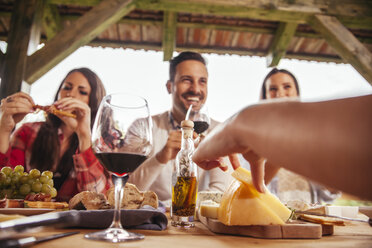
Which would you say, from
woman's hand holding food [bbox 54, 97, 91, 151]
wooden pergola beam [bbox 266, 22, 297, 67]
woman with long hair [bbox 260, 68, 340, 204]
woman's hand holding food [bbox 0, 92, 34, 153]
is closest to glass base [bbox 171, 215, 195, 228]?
woman's hand holding food [bbox 54, 97, 91, 151]

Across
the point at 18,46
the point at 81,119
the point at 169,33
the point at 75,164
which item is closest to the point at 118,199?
the point at 75,164

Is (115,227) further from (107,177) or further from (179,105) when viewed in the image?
(179,105)

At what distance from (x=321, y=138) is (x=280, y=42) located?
3363 mm

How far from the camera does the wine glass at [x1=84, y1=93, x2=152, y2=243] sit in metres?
0.65

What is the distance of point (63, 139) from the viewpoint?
2.30m

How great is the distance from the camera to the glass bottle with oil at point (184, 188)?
85 cm

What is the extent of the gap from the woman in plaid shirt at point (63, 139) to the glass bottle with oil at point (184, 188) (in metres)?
1.04

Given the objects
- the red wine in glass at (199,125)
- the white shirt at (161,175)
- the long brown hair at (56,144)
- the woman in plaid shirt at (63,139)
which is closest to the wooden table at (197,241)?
the red wine in glass at (199,125)

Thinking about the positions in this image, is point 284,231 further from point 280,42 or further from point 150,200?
point 280,42

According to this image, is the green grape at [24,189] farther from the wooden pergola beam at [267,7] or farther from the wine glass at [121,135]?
the wooden pergola beam at [267,7]

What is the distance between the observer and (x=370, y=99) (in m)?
0.39

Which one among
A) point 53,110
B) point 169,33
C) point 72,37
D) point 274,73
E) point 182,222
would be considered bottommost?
point 182,222

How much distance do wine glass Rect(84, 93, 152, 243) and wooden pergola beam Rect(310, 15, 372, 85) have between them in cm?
286

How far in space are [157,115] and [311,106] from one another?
2.51 metres
